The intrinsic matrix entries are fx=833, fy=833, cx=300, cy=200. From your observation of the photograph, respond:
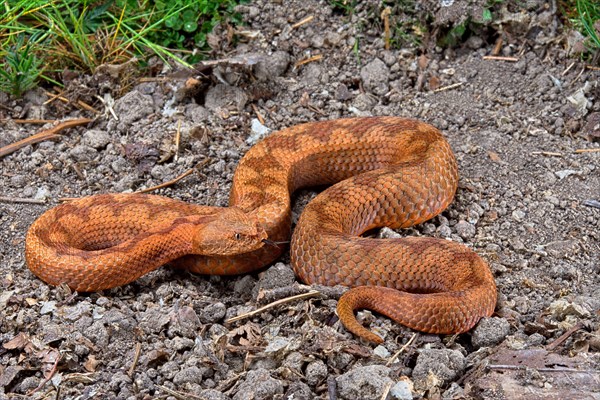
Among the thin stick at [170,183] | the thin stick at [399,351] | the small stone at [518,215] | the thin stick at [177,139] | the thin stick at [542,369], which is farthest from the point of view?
the thin stick at [177,139]

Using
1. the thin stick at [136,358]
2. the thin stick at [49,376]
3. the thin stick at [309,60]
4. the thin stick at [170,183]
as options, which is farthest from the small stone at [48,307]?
the thin stick at [309,60]

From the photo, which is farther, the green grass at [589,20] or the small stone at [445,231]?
the green grass at [589,20]

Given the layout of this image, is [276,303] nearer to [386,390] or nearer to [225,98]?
[386,390]

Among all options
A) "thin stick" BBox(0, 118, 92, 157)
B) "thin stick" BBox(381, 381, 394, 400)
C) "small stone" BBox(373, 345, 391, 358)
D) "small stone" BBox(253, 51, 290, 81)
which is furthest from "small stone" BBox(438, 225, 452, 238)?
"thin stick" BBox(0, 118, 92, 157)

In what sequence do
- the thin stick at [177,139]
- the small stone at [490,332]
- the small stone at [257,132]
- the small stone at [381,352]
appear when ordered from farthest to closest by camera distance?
the small stone at [257,132]
the thin stick at [177,139]
the small stone at [490,332]
the small stone at [381,352]

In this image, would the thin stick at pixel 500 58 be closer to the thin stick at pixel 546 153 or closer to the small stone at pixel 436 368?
the thin stick at pixel 546 153

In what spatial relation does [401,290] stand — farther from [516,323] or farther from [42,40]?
[42,40]

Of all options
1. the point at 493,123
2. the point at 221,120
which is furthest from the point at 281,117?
the point at 493,123

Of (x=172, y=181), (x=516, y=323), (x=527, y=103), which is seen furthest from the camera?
(x=527, y=103)
